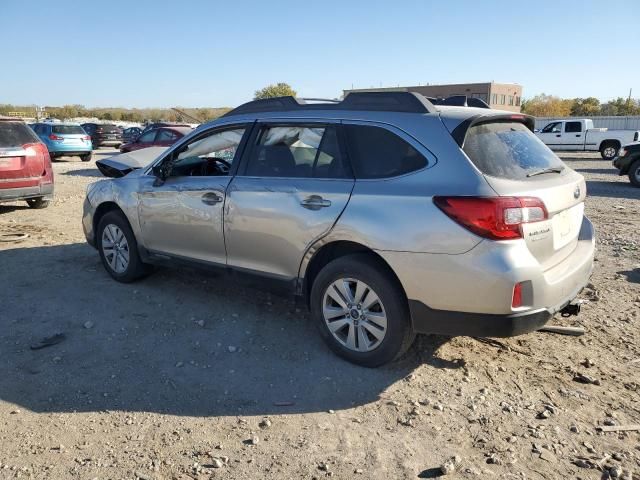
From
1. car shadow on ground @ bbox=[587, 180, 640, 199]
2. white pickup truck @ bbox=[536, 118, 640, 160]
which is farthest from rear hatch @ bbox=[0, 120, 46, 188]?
white pickup truck @ bbox=[536, 118, 640, 160]

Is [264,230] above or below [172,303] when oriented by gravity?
above

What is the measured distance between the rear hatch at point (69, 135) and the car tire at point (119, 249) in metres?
17.2

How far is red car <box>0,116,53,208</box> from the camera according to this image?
8.42m

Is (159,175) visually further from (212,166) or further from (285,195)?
(285,195)

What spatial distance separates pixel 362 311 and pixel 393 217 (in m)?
0.71

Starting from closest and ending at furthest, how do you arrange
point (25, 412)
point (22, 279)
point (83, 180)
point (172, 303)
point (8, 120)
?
point (25, 412) → point (172, 303) → point (22, 279) → point (8, 120) → point (83, 180)

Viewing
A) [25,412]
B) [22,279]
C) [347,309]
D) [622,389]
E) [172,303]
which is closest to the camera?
[25,412]

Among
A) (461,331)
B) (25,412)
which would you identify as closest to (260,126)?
(461,331)

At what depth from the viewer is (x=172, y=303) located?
4.96 m

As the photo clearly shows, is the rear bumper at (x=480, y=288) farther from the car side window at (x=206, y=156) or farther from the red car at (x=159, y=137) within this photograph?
the red car at (x=159, y=137)

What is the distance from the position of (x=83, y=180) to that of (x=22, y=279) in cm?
986

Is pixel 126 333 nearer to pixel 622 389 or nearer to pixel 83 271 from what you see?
pixel 83 271

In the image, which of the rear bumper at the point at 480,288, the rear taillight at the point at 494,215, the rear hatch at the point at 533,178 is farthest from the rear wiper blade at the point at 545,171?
the rear bumper at the point at 480,288

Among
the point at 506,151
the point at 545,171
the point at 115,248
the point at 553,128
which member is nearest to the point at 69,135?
the point at 115,248
